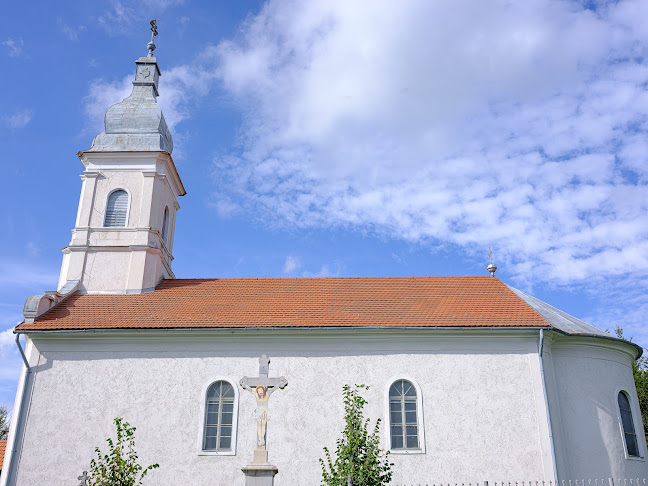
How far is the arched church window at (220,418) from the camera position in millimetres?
15539

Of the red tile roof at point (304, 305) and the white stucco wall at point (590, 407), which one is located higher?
the red tile roof at point (304, 305)

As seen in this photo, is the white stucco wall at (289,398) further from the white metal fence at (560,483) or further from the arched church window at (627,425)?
the arched church window at (627,425)

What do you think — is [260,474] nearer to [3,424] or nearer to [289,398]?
[289,398]

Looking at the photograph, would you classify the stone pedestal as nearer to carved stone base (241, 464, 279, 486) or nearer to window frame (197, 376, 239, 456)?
carved stone base (241, 464, 279, 486)

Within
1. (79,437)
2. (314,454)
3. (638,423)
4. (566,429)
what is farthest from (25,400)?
(638,423)

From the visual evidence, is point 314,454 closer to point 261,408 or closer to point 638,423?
point 261,408

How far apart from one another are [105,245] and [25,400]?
5745mm

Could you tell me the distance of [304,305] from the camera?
1764 cm

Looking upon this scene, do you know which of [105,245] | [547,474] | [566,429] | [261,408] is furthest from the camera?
[105,245]

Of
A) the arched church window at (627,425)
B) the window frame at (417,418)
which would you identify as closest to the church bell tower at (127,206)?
the window frame at (417,418)

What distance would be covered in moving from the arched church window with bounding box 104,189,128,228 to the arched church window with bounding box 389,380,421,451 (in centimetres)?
1080

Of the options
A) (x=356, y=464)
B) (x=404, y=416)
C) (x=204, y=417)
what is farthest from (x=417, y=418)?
(x=204, y=417)

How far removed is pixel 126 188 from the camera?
68.6 ft

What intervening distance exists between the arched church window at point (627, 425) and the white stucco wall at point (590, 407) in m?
0.12
